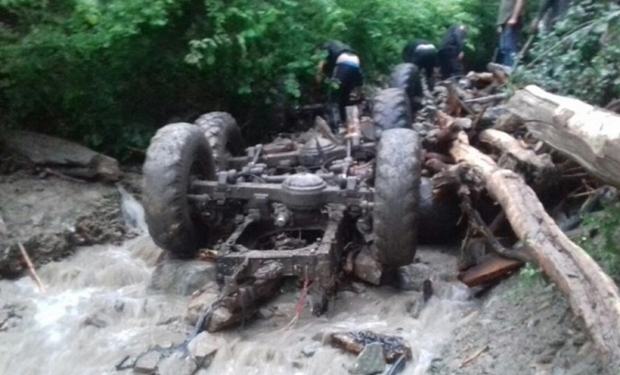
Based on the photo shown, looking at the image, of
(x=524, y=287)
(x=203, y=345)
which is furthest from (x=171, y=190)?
(x=524, y=287)

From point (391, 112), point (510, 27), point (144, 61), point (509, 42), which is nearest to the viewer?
point (391, 112)

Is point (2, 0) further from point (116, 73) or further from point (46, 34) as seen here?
point (116, 73)

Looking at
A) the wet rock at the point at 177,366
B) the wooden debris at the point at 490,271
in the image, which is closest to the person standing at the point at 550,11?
the wooden debris at the point at 490,271

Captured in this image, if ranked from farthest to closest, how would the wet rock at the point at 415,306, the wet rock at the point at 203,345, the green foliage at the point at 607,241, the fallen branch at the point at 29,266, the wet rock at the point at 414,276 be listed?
the fallen branch at the point at 29,266, the wet rock at the point at 414,276, the wet rock at the point at 415,306, the wet rock at the point at 203,345, the green foliage at the point at 607,241

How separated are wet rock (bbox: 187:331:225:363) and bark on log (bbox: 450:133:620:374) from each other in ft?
7.58

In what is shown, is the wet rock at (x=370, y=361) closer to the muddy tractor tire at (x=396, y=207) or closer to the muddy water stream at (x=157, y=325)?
the muddy water stream at (x=157, y=325)

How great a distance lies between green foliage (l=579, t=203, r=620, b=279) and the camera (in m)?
5.17

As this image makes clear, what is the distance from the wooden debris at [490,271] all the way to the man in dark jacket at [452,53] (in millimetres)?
6114

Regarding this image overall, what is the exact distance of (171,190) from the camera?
6.65 meters

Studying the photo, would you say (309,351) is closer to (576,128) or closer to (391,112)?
(576,128)

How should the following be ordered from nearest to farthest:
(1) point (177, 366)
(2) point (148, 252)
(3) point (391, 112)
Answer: (1) point (177, 366) → (2) point (148, 252) → (3) point (391, 112)

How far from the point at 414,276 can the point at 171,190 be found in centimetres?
219

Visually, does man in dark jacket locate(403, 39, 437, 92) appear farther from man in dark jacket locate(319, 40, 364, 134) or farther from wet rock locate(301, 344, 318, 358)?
wet rock locate(301, 344, 318, 358)

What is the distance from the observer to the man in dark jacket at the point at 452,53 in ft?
40.2
